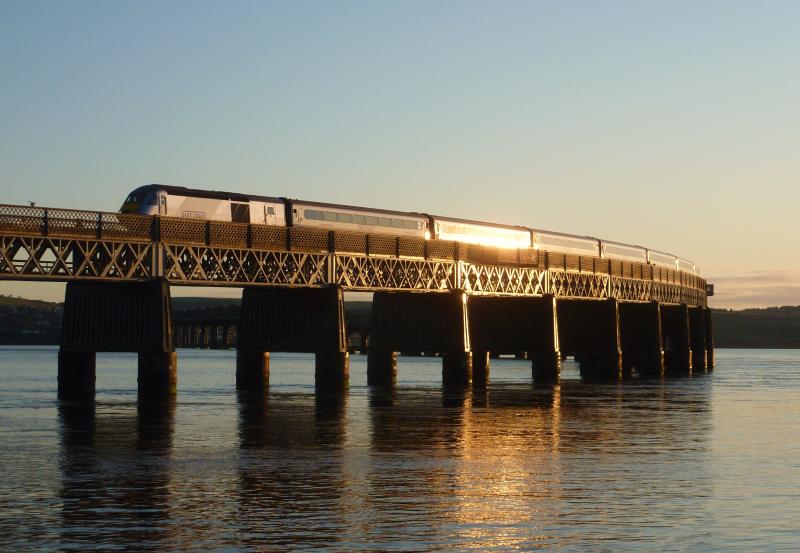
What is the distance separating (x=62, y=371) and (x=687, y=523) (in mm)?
56326

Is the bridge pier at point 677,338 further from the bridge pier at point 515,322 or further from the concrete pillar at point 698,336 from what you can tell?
the bridge pier at point 515,322

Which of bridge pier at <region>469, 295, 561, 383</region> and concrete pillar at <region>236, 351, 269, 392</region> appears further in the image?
bridge pier at <region>469, 295, 561, 383</region>

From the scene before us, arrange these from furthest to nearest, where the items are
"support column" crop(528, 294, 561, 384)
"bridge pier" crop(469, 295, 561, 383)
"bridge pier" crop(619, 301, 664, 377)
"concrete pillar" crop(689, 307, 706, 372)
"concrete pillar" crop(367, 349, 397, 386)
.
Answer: "concrete pillar" crop(689, 307, 706, 372), "bridge pier" crop(619, 301, 664, 377), "support column" crop(528, 294, 561, 384), "bridge pier" crop(469, 295, 561, 383), "concrete pillar" crop(367, 349, 397, 386)

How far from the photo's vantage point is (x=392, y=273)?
94938 mm

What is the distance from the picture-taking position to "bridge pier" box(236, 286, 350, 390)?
8594cm

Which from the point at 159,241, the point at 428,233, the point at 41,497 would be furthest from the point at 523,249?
the point at 41,497

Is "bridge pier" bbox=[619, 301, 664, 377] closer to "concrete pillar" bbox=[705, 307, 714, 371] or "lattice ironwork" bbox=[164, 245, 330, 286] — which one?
"concrete pillar" bbox=[705, 307, 714, 371]

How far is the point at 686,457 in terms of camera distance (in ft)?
145

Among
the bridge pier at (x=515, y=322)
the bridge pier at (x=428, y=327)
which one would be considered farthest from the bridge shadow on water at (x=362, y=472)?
the bridge pier at (x=515, y=322)

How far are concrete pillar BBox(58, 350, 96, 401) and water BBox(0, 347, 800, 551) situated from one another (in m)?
7.36

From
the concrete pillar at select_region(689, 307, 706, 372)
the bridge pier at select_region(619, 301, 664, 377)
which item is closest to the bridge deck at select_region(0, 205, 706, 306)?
the bridge pier at select_region(619, 301, 664, 377)

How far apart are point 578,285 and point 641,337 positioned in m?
26.5

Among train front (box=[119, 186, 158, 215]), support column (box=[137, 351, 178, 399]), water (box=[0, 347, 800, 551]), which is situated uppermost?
train front (box=[119, 186, 158, 215])

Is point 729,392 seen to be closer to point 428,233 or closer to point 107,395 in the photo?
point 428,233
